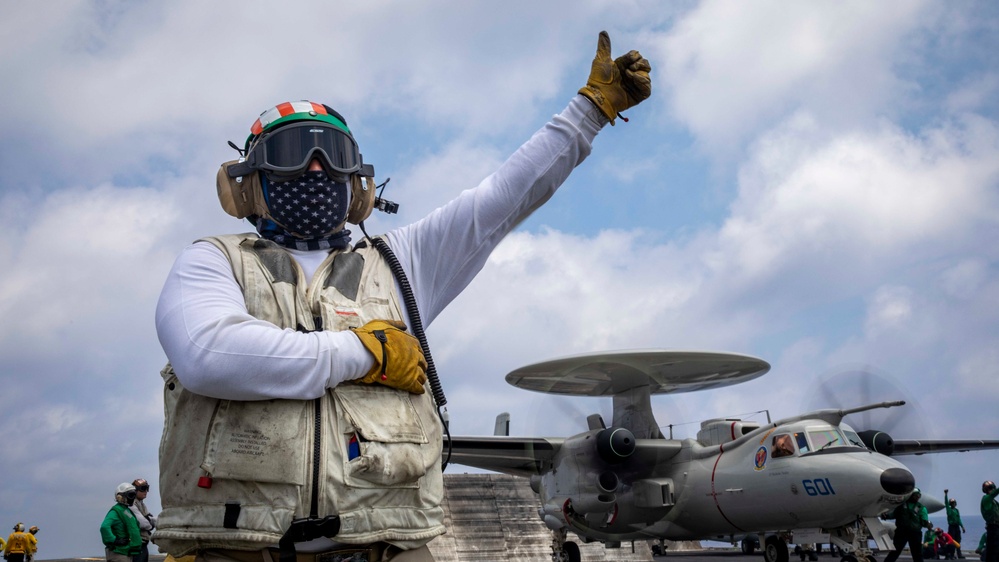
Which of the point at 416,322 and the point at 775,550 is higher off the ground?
the point at 416,322

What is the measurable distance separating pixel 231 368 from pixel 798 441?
520 inches

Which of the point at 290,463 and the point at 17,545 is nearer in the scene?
the point at 290,463

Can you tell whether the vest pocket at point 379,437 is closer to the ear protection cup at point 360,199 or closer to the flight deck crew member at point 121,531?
the ear protection cup at point 360,199

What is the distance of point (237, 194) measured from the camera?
8.60 feet

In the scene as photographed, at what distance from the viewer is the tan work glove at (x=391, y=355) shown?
2.11m

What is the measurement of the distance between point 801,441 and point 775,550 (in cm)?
356

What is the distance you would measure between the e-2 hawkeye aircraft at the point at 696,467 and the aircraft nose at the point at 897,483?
0.02 meters

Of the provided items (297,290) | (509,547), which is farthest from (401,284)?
(509,547)

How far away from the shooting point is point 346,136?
2.57m

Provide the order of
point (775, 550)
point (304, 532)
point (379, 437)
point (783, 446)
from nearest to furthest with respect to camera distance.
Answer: point (304, 532) < point (379, 437) < point (783, 446) < point (775, 550)

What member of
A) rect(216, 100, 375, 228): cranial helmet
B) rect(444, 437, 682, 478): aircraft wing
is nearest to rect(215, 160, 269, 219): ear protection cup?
rect(216, 100, 375, 228): cranial helmet

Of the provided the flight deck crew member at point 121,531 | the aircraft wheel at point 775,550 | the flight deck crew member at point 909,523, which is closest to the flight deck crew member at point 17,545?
the flight deck crew member at point 121,531

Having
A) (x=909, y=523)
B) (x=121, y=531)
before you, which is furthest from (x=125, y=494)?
(x=909, y=523)

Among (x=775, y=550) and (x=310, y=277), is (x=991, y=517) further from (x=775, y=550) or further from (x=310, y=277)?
(x=310, y=277)
